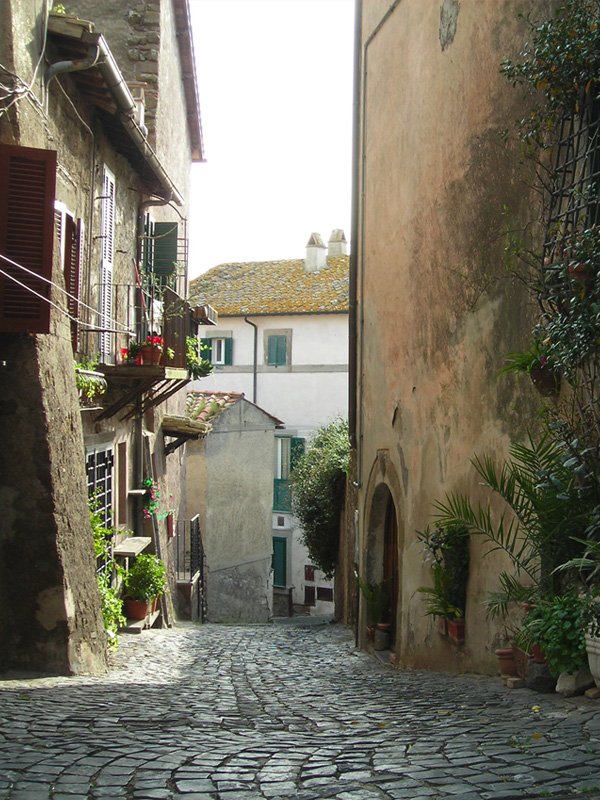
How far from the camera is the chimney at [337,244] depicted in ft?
106

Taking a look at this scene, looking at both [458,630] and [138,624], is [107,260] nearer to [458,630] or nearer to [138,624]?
[138,624]

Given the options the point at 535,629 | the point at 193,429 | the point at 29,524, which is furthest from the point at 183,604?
the point at 535,629

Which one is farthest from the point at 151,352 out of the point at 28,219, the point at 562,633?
the point at 562,633

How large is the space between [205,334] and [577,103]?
2587 cm

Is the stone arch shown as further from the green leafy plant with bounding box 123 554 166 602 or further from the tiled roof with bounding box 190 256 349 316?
the tiled roof with bounding box 190 256 349 316

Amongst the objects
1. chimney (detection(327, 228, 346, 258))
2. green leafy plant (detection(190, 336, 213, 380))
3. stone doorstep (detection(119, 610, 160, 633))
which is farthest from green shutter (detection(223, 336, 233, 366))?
stone doorstep (detection(119, 610, 160, 633))

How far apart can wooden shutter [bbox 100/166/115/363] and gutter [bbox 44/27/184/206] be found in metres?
0.68

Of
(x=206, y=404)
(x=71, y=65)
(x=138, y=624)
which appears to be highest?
(x=71, y=65)

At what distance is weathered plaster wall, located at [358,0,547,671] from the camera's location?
730 cm

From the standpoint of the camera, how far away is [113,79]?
9.87 m

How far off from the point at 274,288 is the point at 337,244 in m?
3.21

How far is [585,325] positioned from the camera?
539 cm

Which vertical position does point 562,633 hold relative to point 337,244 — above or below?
below

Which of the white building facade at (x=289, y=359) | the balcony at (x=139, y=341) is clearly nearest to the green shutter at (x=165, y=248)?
the balcony at (x=139, y=341)
